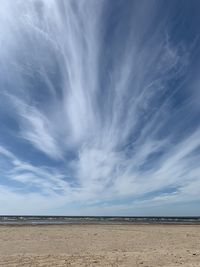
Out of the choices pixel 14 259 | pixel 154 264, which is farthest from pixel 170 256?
pixel 14 259

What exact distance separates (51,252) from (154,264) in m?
5.99

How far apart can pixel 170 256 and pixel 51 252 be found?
6.37 meters

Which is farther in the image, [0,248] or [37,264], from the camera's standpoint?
[0,248]

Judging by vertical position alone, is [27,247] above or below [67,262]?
above

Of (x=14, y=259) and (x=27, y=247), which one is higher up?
(x=27, y=247)

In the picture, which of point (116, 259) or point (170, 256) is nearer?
point (116, 259)

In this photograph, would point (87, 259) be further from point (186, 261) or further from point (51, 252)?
point (186, 261)

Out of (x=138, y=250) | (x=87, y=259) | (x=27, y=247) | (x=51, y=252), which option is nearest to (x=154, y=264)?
(x=87, y=259)

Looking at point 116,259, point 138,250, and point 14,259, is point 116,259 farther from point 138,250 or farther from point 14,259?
point 14,259

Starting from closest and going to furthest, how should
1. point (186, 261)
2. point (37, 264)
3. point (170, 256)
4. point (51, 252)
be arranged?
1. point (37, 264)
2. point (186, 261)
3. point (170, 256)
4. point (51, 252)

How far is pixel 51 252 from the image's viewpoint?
15.9 metres

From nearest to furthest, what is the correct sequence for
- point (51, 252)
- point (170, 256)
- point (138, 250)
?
point (170, 256), point (51, 252), point (138, 250)

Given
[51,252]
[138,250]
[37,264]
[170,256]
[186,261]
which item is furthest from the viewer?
[138,250]

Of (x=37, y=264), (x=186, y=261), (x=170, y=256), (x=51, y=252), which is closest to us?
(x=37, y=264)
